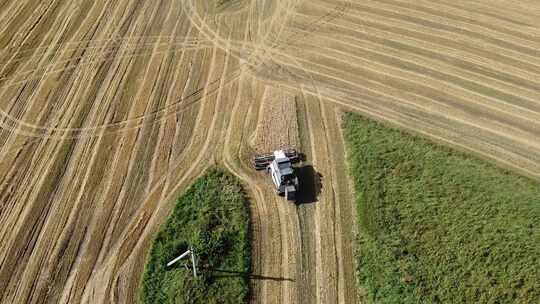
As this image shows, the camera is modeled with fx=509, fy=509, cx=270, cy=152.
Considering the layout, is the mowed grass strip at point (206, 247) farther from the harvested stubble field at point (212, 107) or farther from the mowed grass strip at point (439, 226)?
the mowed grass strip at point (439, 226)

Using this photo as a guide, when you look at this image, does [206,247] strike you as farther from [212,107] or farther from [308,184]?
[212,107]

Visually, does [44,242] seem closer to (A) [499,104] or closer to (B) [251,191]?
(B) [251,191]

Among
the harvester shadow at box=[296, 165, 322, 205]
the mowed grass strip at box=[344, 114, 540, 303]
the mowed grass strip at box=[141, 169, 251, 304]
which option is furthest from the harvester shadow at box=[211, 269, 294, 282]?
the harvester shadow at box=[296, 165, 322, 205]

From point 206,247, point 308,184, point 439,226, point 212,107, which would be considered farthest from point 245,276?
point 212,107

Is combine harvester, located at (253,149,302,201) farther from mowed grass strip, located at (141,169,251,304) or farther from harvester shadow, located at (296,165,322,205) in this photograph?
mowed grass strip, located at (141,169,251,304)

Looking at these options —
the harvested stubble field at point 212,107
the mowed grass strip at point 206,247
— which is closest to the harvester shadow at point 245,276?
the mowed grass strip at point 206,247
